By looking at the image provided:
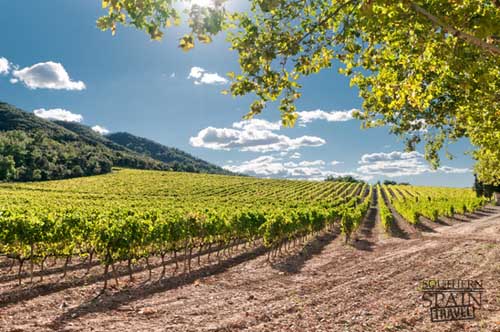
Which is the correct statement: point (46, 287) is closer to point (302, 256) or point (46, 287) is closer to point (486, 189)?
point (302, 256)

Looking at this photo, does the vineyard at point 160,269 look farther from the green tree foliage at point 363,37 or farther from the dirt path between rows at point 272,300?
the green tree foliage at point 363,37

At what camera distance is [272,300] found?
1390 cm

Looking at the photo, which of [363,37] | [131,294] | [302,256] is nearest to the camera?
[363,37]

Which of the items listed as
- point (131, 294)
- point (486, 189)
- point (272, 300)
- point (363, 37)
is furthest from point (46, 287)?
point (486, 189)

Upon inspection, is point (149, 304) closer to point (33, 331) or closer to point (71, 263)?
point (33, 331)

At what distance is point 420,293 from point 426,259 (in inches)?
352

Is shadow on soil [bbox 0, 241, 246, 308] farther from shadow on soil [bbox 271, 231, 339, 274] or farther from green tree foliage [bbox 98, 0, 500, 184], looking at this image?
green tree foliage [bbox 98, 0, 500, 184]

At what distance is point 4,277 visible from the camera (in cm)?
1759

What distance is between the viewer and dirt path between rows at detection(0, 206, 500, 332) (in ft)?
35.4

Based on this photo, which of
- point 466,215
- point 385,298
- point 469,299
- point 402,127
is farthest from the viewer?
point 466,215

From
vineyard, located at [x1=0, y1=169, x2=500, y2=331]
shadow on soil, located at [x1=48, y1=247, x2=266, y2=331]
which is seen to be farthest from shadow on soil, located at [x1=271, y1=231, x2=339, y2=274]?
shadow on soil, located at [x1=48, y1=247, x2=266, y2=331]

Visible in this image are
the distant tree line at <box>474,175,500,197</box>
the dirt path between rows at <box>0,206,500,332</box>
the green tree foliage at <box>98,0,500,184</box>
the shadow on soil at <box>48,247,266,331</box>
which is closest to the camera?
the green tree foliage at <box>98,0,500,184</box>

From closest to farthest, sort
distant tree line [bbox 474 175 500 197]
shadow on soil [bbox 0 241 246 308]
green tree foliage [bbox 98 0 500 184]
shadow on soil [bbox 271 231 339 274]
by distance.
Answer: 1. green tree foliage [bbox 98 0 500 184]
2. shadow on soil [bbox 0 241 246 308]
3. shadow on soil [bbox 271 231 339 274]
4. distant tree line [bbox 474 175 500 197]

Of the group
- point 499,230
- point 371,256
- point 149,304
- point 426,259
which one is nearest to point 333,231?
point 499,230
